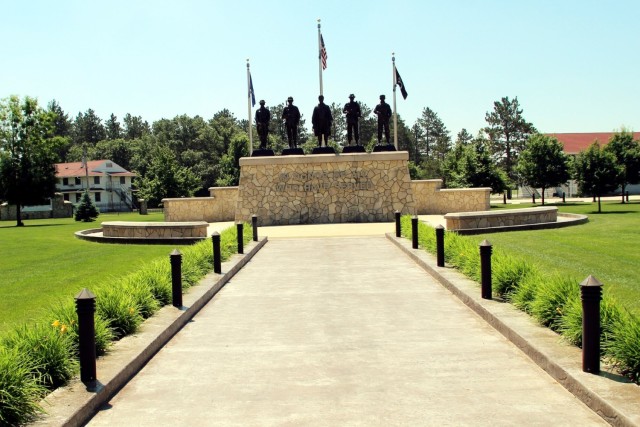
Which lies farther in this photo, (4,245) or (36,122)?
(36,122)

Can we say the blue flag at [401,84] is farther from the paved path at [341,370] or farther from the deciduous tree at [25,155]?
the deciduous tree at [25,155]

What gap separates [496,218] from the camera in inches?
846

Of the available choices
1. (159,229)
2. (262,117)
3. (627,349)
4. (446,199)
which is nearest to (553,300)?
(627,349)

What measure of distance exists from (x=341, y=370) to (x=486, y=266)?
3.63m

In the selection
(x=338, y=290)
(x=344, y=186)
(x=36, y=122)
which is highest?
(x=36, y=122)

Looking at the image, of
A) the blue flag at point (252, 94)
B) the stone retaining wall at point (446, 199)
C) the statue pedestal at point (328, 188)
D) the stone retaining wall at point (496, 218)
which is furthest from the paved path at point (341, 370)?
the blue flag at point (252, 94)

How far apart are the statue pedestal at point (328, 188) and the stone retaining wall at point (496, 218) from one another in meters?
6.73

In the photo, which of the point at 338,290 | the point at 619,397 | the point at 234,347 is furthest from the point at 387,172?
the point at 619,397

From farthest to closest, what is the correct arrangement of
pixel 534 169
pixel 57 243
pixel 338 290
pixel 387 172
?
pixel 534 169, pixel 387 172, pixel 57 243, pixel 338 290

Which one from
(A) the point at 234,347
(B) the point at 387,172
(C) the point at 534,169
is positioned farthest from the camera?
(C) the point at 534,169

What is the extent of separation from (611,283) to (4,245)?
20.3m

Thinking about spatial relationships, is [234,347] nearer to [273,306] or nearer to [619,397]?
[273,306]

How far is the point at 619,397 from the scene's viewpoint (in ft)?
16.2

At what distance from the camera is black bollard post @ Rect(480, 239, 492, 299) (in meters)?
9.22
